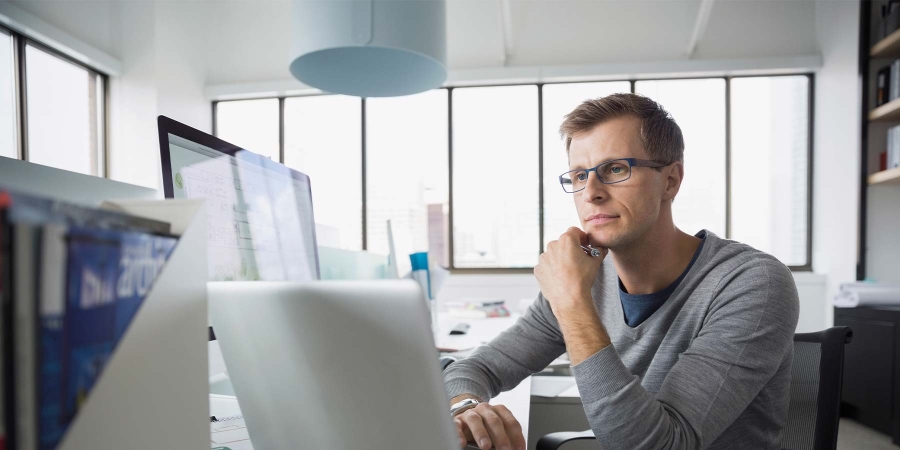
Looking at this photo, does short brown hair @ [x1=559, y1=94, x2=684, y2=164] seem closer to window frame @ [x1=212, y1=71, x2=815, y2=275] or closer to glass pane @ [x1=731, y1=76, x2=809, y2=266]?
window frame @ [x1=212, y1=71, x2=815, y2=275]

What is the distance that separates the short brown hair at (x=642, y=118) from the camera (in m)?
1.20

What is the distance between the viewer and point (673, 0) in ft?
16.5

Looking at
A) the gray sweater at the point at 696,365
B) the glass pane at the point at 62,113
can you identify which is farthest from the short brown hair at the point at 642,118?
the glass pane at the point at 62,113

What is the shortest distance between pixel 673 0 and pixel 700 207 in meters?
2.00

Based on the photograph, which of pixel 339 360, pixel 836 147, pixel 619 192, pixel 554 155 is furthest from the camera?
pixel 554 155

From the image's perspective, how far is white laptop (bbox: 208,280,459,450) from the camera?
47 centimetres

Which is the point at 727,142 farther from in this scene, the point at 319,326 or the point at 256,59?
the point at 319,326

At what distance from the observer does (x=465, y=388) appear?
1.13 meters

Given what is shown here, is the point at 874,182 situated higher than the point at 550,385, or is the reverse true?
the point at 874,182

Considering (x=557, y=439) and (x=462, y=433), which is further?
(x=557, y=439)

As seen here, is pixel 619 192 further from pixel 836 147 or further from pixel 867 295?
pixel 836 147

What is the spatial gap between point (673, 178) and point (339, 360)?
1037 mm

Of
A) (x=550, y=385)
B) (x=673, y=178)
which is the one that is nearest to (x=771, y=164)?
(x=550, y=385)

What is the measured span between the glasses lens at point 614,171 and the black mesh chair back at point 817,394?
0.64 metres
